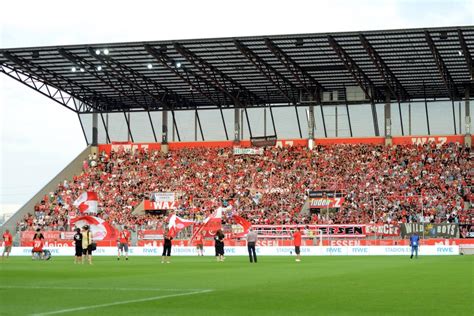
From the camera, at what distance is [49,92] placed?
70.8 m

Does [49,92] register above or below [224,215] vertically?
above

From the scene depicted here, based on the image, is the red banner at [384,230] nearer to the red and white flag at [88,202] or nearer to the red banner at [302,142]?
the red banner at [302,142]

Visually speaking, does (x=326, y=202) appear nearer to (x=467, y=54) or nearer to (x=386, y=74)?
(x=386, y=74)

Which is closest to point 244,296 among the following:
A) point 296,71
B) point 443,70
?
point 296,71

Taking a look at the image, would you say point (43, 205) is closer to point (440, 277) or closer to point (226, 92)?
point (226, 92)

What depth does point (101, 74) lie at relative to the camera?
66.8 metres

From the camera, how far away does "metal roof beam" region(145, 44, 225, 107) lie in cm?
5841

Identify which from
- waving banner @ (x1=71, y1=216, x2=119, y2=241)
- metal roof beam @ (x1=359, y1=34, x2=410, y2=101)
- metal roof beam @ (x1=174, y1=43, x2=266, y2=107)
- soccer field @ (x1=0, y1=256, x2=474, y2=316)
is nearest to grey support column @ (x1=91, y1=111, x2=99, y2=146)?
metal roof beam @ (x1=174, y1=43, x2=266, y2=107)

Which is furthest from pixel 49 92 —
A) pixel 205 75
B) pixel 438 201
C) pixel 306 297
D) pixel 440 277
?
pixel 306 297

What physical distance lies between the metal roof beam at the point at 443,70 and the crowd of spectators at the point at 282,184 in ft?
16.2

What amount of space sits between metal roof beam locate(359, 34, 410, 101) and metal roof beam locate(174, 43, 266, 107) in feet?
40.2

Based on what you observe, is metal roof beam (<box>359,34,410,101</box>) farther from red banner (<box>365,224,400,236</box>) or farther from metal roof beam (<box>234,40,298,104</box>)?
red banner (<box>365,224,400,236</box>)

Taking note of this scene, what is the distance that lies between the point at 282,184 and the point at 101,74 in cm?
1712

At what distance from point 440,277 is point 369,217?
119ft
